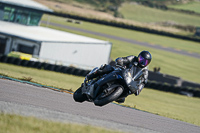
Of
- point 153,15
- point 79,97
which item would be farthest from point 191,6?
point 79,97

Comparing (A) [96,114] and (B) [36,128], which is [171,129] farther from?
(B) [36,128]

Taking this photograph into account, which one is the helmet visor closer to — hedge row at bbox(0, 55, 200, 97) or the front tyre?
the front tyre

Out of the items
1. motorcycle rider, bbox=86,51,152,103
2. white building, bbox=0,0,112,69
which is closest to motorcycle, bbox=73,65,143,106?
motorcycle rider, bbox=86,51,152,103

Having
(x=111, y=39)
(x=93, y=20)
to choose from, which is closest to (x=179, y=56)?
(x=111, y=39)

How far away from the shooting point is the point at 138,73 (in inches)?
345

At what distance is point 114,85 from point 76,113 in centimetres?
120

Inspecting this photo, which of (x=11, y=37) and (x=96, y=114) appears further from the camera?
(x=11, y=37)

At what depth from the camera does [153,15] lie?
98875 mm

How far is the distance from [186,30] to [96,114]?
7747 cm

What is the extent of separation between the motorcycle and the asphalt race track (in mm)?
547

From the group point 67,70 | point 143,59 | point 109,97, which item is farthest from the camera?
point 67,70

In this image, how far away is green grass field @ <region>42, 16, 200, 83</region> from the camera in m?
41.8

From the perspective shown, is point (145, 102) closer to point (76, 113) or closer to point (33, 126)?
point (76, 113)

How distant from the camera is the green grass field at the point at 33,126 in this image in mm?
5445
